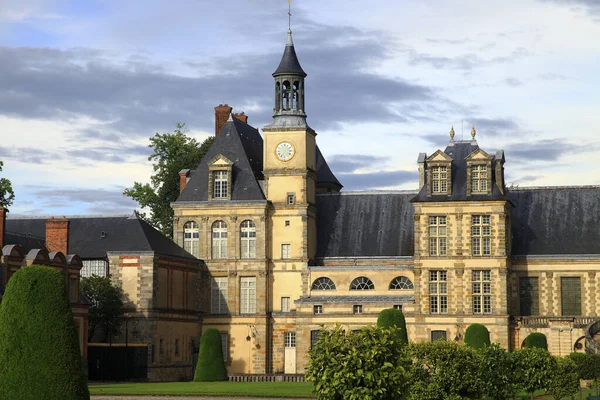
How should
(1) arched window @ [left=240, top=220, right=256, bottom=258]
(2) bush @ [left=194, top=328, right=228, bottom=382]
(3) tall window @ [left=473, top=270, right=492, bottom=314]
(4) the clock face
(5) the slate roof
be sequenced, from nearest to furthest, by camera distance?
(2) bush @ [left=194, top=328, right=228, bottom=382], (3) tall window @ [left=473, top=270, right=492, bottom=314], (5) the slate roof, (1) arched window @ [left=240, top=220, right=256, bottom=258], (4) the clock face

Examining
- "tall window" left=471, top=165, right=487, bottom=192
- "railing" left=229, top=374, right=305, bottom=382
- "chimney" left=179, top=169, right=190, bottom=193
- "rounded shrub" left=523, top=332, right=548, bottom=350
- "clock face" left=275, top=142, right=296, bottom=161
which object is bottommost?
"railing" left=229, top=374, right=305, bottom=382

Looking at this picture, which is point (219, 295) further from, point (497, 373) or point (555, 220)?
point (497, 373)

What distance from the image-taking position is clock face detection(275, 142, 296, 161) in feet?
235

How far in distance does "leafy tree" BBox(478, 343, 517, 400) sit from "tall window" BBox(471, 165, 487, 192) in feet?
97.0

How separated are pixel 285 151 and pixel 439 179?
980cm

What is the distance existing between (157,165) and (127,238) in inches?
561

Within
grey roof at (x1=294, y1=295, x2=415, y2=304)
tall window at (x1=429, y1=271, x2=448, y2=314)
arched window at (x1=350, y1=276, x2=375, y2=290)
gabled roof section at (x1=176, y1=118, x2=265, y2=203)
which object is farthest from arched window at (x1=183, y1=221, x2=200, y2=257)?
tall window at (x1=429, y1=271, x2=448, y2=314)

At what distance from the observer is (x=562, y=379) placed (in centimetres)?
3897

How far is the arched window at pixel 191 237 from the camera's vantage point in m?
72.1

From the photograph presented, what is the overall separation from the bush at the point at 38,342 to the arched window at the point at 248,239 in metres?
42.2

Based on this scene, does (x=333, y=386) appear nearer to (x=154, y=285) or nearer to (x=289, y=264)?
(x=154, y=285)

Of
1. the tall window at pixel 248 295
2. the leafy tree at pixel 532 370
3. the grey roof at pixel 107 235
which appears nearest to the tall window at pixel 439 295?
the tall window at pixel 248 295

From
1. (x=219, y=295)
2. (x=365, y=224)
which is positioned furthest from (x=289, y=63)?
(x=219, y=295)

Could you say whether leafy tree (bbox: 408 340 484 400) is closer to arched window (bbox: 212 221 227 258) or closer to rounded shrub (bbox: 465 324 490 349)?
rounded shrub (bbox: 465 324 490 349)
